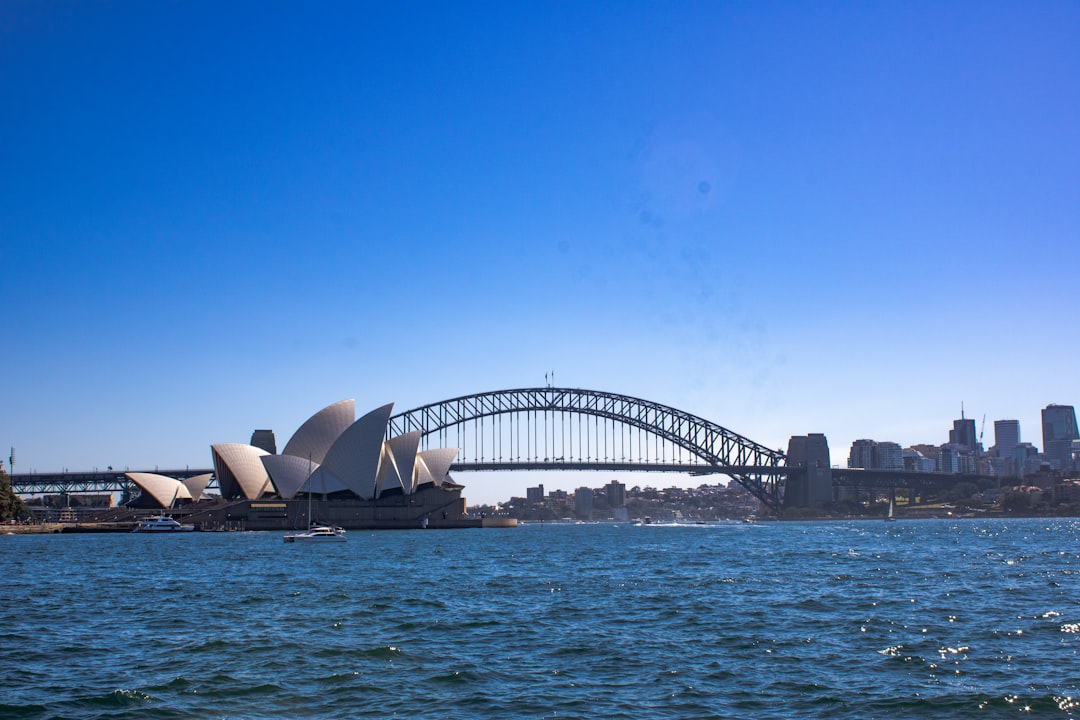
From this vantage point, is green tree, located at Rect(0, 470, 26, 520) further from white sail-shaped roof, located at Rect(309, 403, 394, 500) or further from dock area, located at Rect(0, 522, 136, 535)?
white sail-shaped roof, located at Rect(309, 403, 394, 500)

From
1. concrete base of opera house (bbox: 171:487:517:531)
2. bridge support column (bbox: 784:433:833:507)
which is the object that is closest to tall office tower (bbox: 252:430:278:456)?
concrete base of opera house (bbox: 171:487:517:531)

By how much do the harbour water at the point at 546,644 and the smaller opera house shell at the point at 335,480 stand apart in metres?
62.2

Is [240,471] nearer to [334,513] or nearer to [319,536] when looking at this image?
[334,513]

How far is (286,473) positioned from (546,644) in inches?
3336

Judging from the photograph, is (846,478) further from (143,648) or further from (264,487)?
(143,648)

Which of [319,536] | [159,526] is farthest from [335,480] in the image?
[319,536]

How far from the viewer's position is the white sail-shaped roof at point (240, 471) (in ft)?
341

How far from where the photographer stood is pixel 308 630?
20719 millimetres

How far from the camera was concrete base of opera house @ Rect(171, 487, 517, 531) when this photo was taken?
96438mm

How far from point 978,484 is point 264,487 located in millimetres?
123608

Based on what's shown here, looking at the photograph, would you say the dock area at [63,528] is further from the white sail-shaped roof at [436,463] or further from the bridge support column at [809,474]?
the bridge support column at [809,474]

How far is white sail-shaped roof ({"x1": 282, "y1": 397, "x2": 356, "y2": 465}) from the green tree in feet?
84.2

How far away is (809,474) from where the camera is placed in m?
146

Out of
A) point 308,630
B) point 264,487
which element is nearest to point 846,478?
point 264,487
